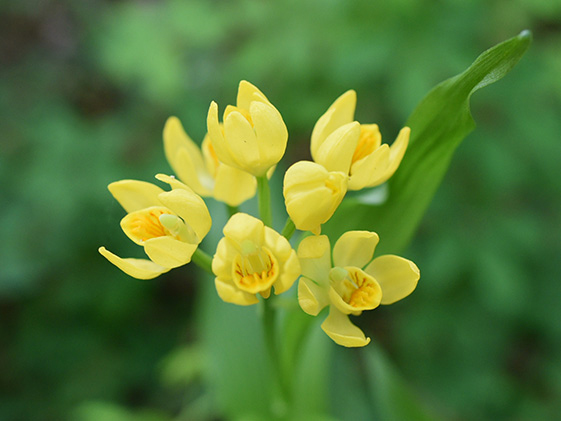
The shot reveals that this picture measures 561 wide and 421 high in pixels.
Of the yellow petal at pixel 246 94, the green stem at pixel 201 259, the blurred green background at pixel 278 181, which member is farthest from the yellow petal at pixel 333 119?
the blurred green background at pixel 278 181

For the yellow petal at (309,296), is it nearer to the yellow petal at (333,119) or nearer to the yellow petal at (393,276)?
the yellow petal at (393,276)

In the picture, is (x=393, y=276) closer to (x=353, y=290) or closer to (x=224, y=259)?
(x=353, y=290)

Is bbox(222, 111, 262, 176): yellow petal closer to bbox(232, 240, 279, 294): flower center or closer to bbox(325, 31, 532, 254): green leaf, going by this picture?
bbox(232, 240, 279, 294): flower center

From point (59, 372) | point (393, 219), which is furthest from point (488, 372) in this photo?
point (59, 372)

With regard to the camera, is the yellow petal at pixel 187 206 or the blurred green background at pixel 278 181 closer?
the yellow petal at pixel 187 206

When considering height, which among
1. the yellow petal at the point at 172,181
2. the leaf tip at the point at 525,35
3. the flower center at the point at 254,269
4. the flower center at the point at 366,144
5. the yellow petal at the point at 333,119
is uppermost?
the leaf tip at the point at 525,35

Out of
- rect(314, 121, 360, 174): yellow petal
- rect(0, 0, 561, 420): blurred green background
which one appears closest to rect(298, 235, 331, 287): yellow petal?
rect(314, 121, 360, 174): yellow petal

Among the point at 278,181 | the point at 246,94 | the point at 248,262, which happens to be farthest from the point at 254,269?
the point at 278,181

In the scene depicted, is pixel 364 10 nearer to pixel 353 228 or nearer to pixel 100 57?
pixel 353 228
